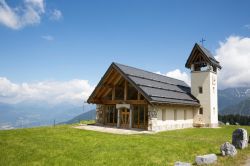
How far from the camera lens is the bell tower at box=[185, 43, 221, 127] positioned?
4072 centimetres

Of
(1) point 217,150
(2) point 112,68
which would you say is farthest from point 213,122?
(1) point 217,150

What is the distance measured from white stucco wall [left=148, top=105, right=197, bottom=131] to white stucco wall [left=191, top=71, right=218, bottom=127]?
202 centimetres

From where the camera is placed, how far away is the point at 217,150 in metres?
17.4

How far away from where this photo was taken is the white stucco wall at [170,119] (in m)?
31.1

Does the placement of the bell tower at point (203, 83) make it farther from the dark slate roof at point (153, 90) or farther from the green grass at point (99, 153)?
the green grass at point (99, 153)

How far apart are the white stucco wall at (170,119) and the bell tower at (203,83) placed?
71.3 inches

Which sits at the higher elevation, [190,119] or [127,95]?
[127,95]

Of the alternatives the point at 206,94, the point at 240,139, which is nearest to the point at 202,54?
the point at 206,94

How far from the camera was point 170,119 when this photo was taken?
3434 cm

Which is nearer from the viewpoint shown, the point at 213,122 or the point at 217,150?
the point at 217,150

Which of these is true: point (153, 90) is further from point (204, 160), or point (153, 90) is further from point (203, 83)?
point (204, 160)

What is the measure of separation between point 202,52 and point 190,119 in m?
10.1

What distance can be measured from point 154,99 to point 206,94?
1460 cm

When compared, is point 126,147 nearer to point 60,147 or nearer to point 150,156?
point 150,156
